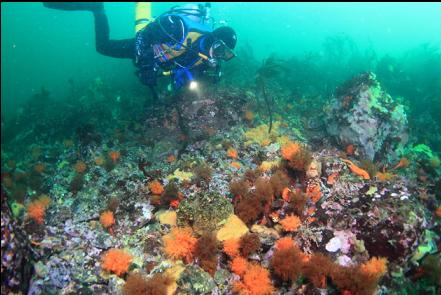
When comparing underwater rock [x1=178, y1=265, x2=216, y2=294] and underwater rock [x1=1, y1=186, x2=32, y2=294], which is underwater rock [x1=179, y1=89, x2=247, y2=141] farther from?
underwater rock [x1=1, y1=186, x2=32, y2=294]

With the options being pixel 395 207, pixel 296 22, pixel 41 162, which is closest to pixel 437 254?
pixel 395 207

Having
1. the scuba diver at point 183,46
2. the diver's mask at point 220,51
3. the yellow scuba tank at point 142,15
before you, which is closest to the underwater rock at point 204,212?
the scuba diver at point 183,46

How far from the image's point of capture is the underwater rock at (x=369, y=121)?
807 cm

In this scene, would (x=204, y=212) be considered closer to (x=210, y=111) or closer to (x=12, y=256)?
(x=12, y=256)

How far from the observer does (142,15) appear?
9820 millimetres

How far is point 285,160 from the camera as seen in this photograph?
610 cm

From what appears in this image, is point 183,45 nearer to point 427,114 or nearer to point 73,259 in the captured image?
point 73,259

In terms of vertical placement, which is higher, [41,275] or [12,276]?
[12,276]

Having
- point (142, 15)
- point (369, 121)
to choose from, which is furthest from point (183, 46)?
point (369, 121)

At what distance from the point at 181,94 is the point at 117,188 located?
15.3 ft

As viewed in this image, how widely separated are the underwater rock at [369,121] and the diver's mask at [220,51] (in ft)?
11.4

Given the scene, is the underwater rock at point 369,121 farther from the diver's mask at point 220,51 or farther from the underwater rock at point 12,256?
the underwater rock at point 12,256

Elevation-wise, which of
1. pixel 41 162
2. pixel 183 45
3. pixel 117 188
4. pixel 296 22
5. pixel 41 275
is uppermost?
pixel 183 45

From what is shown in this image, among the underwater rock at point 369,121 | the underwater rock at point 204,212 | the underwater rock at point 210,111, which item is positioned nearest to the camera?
the underwater rock at point 204,212
